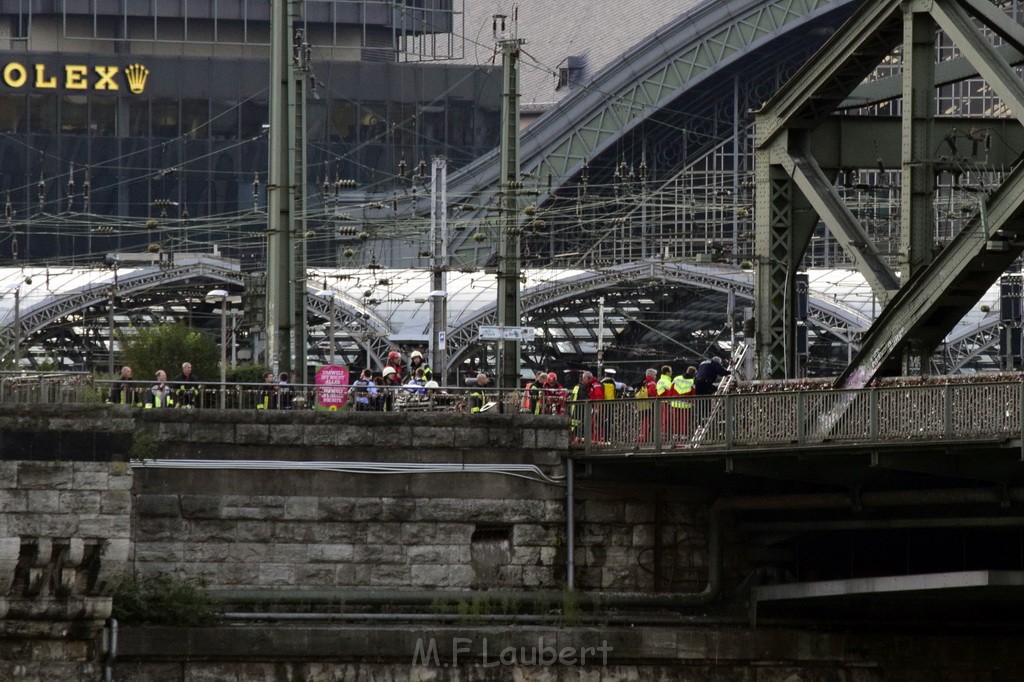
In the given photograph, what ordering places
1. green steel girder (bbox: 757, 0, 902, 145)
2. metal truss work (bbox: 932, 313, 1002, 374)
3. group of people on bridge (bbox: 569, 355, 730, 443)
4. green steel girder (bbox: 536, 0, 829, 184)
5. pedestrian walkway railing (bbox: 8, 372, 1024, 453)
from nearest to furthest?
pedestrian walkway railing (bbox: 8, 372, 1024, 453), group of people on bridge (bbox: 569, 355, 730, 443), green steel girder (bbox: 757, 0, 902, 145), metal truss work (bbox: 932, 313, 1002, 374), green steel girder (bbox: 536, 0, 829, 184)

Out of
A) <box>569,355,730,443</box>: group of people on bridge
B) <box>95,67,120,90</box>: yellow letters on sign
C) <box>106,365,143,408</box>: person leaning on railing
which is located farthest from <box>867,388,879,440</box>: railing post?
<box>95,67,120,90</box>: yellow letters on sign

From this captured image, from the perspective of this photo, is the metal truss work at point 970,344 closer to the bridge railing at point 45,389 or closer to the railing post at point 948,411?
the railing post at point 948,411

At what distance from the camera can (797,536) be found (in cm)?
3069

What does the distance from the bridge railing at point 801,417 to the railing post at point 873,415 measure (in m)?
0.01

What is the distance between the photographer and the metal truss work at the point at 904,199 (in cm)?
2900

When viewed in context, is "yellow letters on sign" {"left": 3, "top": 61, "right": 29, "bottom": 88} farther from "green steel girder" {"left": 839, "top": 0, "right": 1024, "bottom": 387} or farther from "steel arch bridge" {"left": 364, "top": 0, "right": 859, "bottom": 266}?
"green steel girder" {"left": 839, "top": 0, "right": 1024, "bottom": 387}

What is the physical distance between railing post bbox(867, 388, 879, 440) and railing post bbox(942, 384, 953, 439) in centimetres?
99

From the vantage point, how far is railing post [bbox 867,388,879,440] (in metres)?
26.9

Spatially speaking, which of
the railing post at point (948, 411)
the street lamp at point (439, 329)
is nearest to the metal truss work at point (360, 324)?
Answer: the street lamp at point (439, 329)

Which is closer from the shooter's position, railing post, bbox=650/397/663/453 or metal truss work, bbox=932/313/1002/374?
railing post, bbox=650/397/663/453

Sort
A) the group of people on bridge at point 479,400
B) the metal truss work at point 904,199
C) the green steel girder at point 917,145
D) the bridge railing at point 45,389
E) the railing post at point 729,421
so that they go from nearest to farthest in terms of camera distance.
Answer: the bridge railing at point 45,389 → the railing post at point 729,421 → the metal truss work at point 904,199 → the group of people on bridge at point 479,400 → the green steel girder at point 917,145

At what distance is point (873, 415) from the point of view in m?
27.1

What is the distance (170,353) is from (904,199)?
29920mm

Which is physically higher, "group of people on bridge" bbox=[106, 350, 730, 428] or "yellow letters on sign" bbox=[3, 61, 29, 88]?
"yellow letters on sign" bbox=[3, 61, 29, 88]
